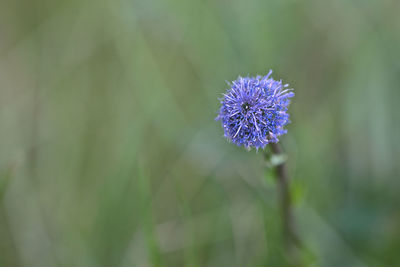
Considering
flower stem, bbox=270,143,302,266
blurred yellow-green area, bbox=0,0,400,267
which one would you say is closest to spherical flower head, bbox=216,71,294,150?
flower stem, bbox=270,143,302,266

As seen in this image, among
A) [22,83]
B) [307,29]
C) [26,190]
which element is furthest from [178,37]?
[26,190]

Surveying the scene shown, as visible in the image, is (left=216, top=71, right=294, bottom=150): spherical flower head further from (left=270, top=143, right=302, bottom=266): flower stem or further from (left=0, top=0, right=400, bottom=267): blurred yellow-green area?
(left=0, top=0, right=400, bottom=267): blurred yellow-green area

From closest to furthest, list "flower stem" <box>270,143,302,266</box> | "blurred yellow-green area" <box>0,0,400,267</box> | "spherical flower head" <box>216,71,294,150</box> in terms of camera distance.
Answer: "spherical flower head" <box>216,71,294,150</box>
"flower stem" <box>270,143,302,266</box>
"blurred yellow-green area" <box>0,0,400,267</box>

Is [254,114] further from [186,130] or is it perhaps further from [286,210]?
[186,130]

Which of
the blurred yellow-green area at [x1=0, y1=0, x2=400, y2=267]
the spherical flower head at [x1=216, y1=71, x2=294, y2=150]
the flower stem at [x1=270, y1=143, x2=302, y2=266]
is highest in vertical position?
the blurred yellow-green area at [x1=0, y1=0, x2=400, y2=267]

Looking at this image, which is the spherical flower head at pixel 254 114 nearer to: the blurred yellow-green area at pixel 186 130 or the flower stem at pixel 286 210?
the flower stem at pixel 286 210

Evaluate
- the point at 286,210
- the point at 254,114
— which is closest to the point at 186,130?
the point at 286,210

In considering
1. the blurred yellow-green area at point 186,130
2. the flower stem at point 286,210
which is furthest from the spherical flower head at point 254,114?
Answer: the blurred yellow-green area at point 186,130
